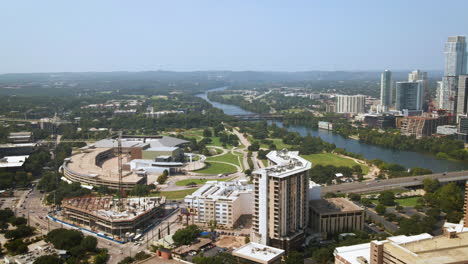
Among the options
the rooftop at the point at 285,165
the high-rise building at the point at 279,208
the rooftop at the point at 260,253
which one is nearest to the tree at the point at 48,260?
the rooftop at the point at 260,253

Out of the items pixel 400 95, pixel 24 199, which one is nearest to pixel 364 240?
pixel 24 199

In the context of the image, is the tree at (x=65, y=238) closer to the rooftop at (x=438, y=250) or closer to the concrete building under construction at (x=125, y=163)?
the concrete building under construction at (x=125, y=163)

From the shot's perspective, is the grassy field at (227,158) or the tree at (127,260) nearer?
the tree at (127,260)

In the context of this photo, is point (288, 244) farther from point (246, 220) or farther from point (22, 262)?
point (22, 262)

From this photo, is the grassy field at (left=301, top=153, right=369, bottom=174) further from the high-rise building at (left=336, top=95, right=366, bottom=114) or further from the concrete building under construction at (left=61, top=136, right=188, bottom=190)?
the high-rise building at (left=336, top=95, right=366, bottom=114)

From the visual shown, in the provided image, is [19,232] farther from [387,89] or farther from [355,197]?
[387,89]

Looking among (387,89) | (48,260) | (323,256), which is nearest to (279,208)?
(323,256)
